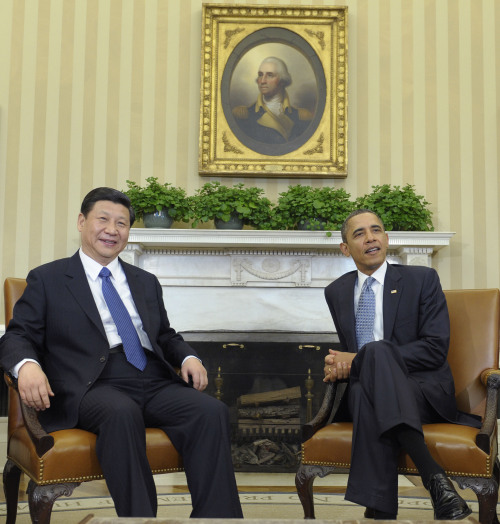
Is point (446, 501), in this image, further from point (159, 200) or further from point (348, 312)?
point (159, 200)

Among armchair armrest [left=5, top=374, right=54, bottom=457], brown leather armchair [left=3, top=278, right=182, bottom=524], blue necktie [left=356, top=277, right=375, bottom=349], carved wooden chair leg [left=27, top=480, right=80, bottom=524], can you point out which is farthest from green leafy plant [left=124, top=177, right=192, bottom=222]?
carved wooden chair leg [left=27, top=480, right=80, bottom=524]

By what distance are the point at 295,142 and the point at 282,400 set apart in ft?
6.25

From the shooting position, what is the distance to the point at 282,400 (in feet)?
14.2

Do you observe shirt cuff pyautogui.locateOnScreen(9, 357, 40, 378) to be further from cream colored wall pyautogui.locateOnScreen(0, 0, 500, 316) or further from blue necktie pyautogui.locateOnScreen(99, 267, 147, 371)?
cream colored wall pyautogui.locateOnScreen(0, 0, 500, 316)

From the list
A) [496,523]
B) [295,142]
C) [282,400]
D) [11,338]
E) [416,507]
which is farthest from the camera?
[295,142]

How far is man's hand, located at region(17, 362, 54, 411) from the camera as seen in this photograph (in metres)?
2.34

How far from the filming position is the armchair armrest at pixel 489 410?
2.49 m

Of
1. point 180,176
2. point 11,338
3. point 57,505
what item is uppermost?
point 180,176

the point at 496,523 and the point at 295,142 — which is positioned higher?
the point at 295,142

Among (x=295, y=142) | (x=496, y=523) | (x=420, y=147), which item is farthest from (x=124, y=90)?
(x=496, y=523)

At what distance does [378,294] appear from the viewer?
3070 mm

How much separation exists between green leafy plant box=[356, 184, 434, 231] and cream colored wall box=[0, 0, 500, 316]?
356 mm

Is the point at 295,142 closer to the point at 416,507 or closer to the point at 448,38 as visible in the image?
the point at 448,38

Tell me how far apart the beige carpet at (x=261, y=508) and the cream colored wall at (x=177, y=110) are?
200cm
